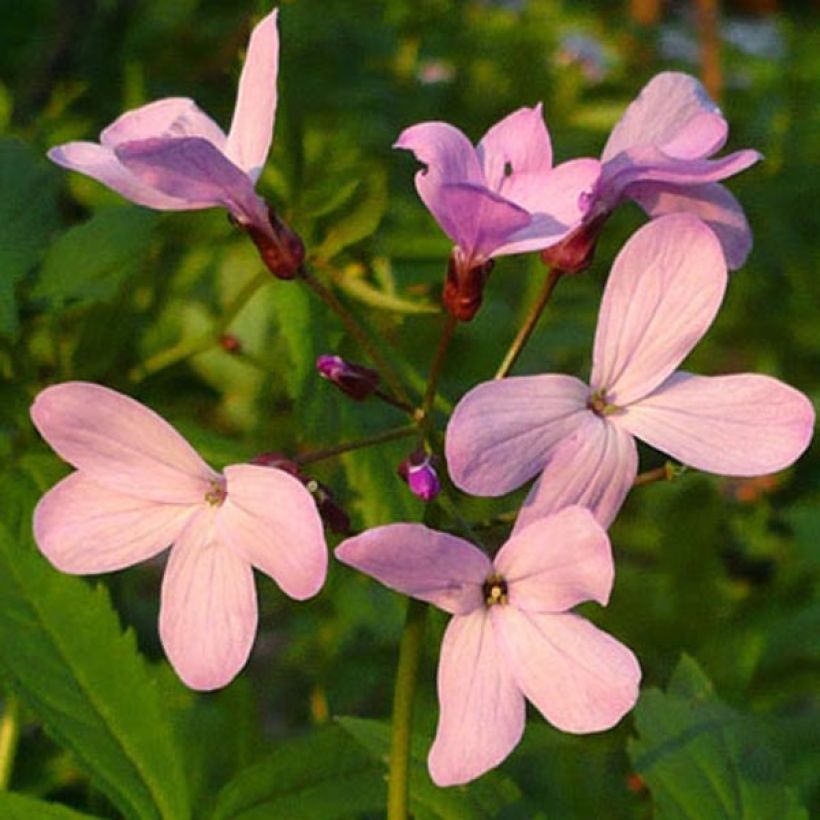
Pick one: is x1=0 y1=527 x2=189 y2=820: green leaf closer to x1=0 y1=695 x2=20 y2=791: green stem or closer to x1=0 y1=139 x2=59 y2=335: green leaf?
x1=0 y1=139 x2=59 y2=335: green leaf

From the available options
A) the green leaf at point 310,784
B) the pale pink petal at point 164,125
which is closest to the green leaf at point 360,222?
the pale pink petal at point 164,125

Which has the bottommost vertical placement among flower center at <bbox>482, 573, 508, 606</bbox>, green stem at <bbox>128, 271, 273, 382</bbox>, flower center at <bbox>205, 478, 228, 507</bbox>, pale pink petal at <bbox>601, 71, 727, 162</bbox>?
green stem at <bbox>128, 271, 273, 382</bbox>

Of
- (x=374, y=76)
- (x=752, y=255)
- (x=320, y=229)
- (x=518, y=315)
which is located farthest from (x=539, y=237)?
(x=752, y=255)

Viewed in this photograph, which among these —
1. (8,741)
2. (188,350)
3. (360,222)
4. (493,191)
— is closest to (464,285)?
(493,191)

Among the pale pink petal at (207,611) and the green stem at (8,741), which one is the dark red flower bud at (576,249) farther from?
the green stem at (8,741)

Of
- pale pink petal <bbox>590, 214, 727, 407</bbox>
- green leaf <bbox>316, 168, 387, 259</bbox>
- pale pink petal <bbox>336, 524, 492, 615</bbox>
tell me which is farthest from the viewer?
green leaf <bbox>316, 168, 387, 259</bbox>

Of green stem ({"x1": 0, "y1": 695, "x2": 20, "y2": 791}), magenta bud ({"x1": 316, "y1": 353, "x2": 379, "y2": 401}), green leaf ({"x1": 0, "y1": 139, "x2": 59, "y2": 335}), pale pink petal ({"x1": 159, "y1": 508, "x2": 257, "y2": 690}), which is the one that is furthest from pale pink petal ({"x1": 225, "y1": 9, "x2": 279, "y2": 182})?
green stem ({"x1": 0, "y1": 695, "x2": 20, "y2": 791})
